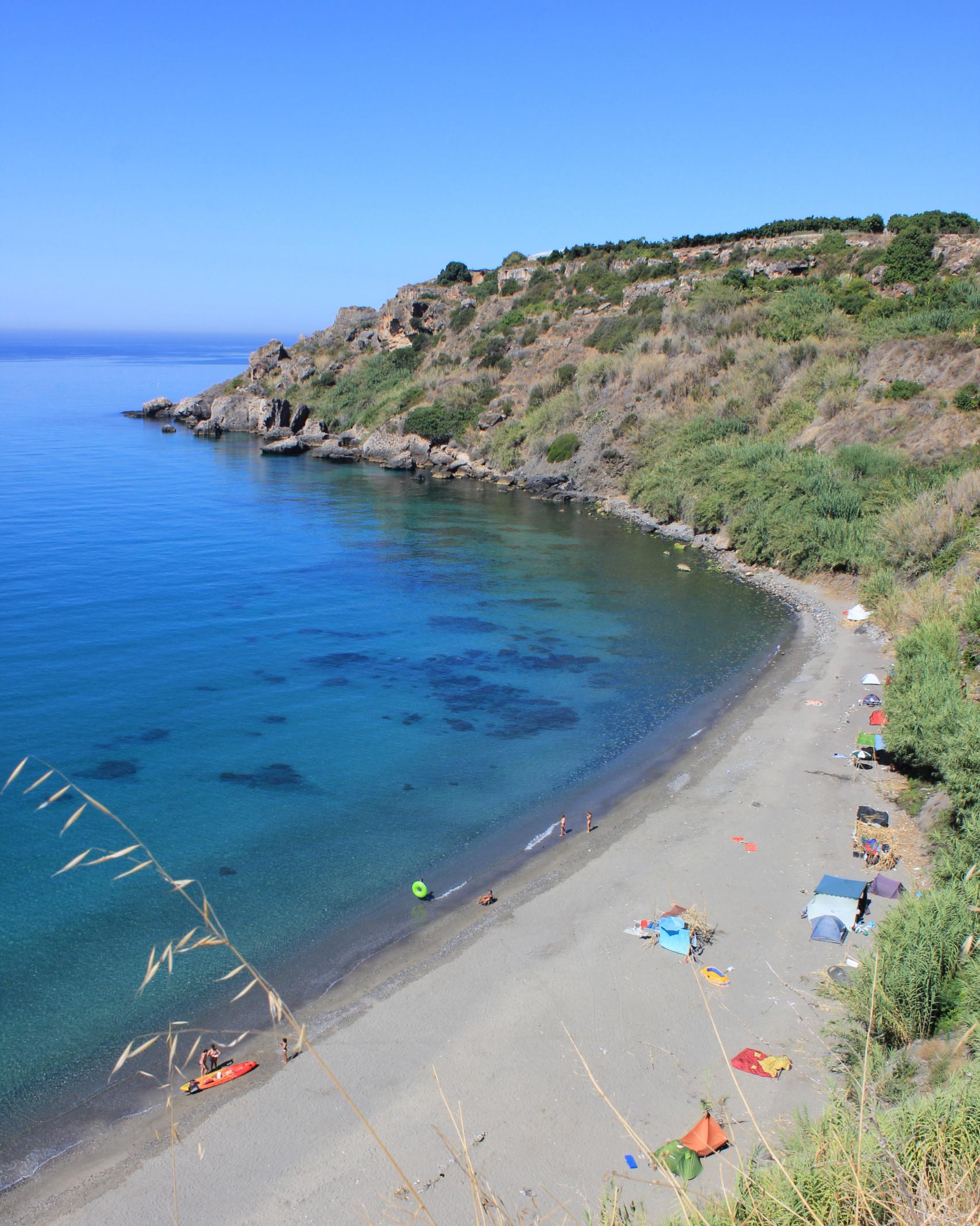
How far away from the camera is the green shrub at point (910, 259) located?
187 ft

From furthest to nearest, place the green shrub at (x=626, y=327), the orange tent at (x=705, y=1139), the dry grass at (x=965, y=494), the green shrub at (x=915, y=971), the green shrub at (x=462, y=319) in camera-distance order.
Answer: the green shrub at (x=462, y=319)
the green shrub at (x=626, y=327)
the dry grass at (x=965, y=494)
the green shrub at (x=915, y=971)
the orange tent at (x=705, y=1139)

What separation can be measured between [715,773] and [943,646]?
646 cm

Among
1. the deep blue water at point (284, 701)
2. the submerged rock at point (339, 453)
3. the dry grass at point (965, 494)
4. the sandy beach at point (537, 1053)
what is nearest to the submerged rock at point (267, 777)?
the deep blue water at point (284, 701)

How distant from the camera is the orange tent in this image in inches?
407

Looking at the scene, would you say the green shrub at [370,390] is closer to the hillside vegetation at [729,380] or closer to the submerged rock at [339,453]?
the hillside vegetation at [729,380]

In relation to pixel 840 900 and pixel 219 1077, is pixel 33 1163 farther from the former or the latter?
pixel 840 900

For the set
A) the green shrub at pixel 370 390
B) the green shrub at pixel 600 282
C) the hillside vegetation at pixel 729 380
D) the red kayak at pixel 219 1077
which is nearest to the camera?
the red kayak at pixel 219 1077

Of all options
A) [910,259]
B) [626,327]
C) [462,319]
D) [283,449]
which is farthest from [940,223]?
[283,449]

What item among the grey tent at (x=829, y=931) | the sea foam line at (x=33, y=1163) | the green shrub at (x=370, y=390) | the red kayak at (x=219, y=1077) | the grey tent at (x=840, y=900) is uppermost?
the green shrub at (x=370, y=390)

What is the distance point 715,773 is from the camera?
21.1 meters

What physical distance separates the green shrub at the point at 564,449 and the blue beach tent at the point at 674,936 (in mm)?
45216

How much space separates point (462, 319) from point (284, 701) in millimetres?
62358

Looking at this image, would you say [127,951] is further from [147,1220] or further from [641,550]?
[641,550]

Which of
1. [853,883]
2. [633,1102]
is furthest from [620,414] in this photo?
[633,1102]
